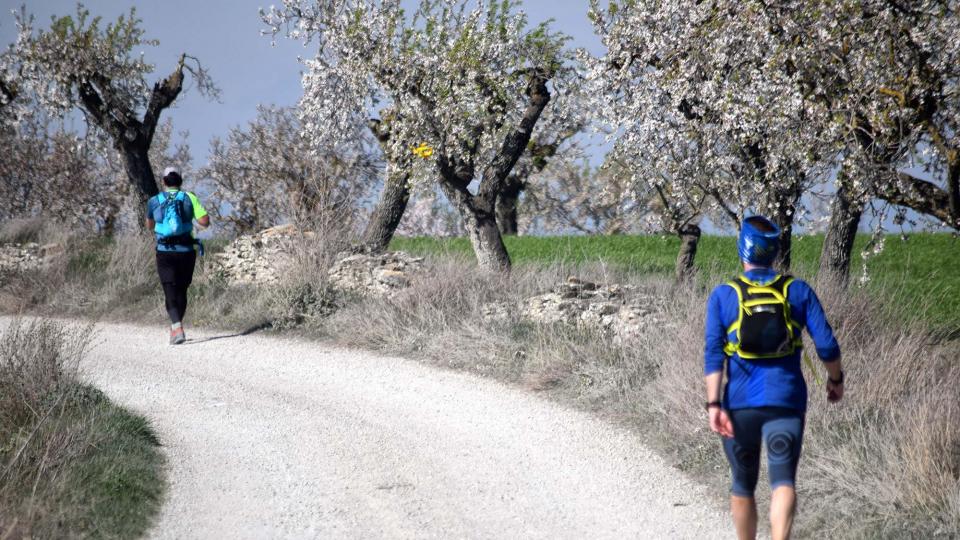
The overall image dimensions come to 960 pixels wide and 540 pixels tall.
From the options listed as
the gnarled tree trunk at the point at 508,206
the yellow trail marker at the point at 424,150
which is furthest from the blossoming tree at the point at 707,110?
the gnarled tree trunk at the point at 508,206

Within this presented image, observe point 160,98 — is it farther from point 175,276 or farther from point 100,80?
point 175,276

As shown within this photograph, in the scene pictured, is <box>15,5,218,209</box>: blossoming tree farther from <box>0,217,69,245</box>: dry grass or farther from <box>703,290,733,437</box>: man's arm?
<box>703,290,733,437</box>: man's arm

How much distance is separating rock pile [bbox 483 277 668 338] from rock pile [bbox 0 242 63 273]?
9505mm

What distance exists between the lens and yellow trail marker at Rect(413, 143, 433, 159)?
1641cm

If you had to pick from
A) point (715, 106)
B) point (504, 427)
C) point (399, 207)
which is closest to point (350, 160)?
point (399, 207)

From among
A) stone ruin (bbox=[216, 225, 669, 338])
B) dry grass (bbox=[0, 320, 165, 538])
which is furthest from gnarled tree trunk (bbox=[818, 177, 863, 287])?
dry grass (bbox=[0, 320, 165, 538])

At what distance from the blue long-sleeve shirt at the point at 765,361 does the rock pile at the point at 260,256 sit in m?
10.5

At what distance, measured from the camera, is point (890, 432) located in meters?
6.80

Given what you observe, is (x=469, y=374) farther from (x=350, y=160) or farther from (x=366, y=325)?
(x=350, y=160)

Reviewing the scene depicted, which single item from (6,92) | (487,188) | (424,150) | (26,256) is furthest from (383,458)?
(6,92)

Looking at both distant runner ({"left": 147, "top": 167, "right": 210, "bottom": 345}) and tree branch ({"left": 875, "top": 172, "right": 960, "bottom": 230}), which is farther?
distant runner ({"left": 147, "top": 167, "right": 210, "bottom": 345})

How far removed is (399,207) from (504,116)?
143 inches

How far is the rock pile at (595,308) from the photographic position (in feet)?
37.2

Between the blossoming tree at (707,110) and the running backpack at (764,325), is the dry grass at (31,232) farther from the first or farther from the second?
the running backpack at (764,325)
